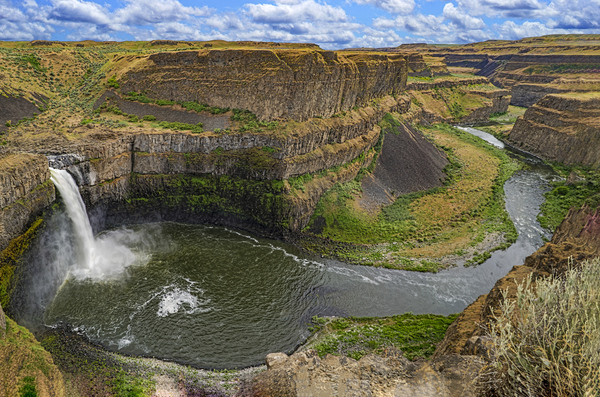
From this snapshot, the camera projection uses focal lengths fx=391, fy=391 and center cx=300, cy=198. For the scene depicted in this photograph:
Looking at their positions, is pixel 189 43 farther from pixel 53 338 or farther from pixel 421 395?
pixel 421 395

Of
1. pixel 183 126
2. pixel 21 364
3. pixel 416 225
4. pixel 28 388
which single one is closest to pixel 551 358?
pixel 28 388

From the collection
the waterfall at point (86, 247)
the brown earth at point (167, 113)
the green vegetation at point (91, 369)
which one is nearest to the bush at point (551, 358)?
the green vegetation at point (91, 369)

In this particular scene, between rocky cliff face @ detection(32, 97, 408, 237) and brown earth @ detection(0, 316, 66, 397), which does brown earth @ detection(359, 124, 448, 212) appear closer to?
rocky cliff face @ detection(32, 97, 408, 237)

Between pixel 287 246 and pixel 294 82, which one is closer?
pixel 287 246

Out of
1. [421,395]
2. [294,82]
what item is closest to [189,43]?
[294,82]

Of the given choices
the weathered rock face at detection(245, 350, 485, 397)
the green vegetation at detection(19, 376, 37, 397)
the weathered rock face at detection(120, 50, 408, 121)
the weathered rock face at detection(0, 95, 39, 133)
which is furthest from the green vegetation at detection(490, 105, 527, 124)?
the green vegetation at detection(19, 376, 37, 397)

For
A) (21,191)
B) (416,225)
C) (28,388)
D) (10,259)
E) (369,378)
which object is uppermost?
(21,191)

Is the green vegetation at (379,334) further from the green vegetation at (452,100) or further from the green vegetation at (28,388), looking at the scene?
the green vegetation at (452,100)

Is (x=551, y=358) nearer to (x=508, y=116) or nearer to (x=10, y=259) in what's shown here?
(x=10, y=259)
